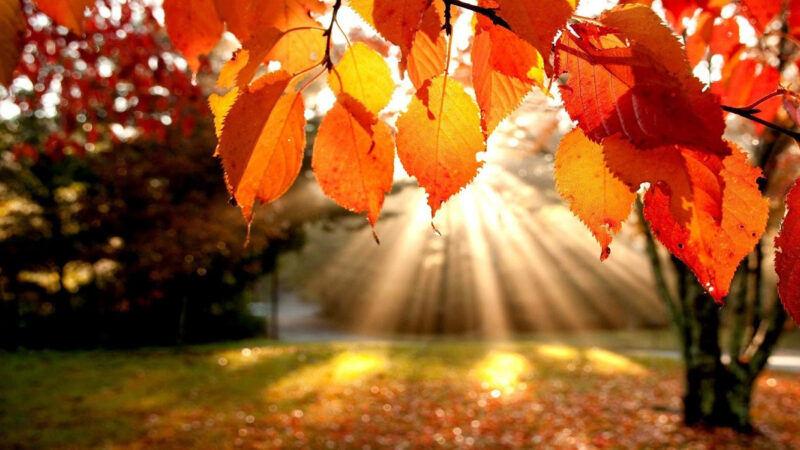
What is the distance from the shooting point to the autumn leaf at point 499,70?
1.94ft

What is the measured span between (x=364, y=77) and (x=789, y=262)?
48cm

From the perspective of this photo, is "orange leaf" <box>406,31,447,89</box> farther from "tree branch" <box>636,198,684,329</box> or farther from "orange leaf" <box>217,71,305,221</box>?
"tree branch" <box>636,198,684,329</box>

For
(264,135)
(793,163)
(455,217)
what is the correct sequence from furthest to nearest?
(455,217) → (793,163) → (264,135)

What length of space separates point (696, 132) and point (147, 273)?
46.7ft

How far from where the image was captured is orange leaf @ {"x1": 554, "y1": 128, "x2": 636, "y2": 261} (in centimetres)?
54

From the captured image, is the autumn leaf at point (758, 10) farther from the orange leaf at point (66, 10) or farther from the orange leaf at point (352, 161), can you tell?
the orange leaf at point (66, 10)

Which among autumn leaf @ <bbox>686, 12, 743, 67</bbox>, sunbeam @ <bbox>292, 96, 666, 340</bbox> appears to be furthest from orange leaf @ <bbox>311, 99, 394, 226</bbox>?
sunbeam @ <bbox>292, 96, 666, 340</bbox>

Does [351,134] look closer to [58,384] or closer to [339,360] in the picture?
[58,384]

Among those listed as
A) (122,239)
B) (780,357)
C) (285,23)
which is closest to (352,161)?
(285,23)

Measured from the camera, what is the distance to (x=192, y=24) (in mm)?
761

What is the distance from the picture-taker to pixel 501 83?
620mm

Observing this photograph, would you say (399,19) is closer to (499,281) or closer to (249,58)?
(249,58)

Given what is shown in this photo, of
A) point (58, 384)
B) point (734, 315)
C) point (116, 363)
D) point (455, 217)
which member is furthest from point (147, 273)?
point (734, 315)

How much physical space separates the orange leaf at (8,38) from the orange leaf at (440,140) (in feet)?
1.33
